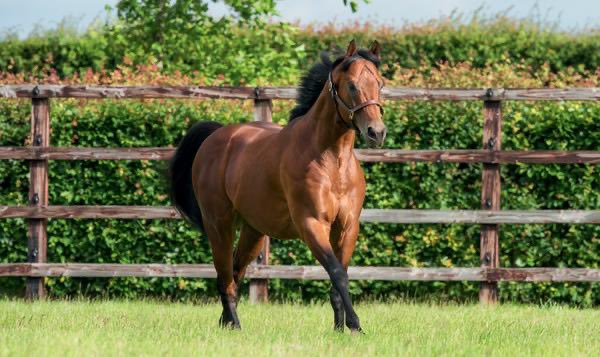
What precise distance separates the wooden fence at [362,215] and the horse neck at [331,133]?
3.10m

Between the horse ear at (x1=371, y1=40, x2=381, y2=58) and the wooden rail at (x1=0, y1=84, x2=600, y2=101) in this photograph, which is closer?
the horse ear at (x1=371, y1=40, x2=381, y2=58)

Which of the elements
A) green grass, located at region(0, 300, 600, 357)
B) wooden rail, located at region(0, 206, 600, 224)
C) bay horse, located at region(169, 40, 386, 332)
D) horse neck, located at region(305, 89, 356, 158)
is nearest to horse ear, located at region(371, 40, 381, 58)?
bay horse, located at region(169, 40, 386, 332)

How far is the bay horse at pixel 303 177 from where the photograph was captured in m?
6.98

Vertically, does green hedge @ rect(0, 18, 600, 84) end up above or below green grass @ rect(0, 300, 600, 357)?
above

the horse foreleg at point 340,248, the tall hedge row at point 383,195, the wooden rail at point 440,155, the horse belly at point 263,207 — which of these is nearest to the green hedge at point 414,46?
the tall hedge row at point 383,195

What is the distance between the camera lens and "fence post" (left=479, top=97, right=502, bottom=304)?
10.6m

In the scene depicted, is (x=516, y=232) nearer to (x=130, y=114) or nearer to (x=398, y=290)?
(x=398, y=290)

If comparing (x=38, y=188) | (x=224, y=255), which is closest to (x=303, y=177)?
(x=224, y=255)

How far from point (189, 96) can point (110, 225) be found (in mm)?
1402

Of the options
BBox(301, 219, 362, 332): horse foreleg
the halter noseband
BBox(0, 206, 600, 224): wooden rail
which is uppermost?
the halter noseband

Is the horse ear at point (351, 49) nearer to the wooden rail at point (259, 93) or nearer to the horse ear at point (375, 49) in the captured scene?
the horse ear at point (375, 49)

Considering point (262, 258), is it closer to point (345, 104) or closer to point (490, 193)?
Result: point (490, 193)

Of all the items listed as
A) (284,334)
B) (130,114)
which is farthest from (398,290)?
(284,334)

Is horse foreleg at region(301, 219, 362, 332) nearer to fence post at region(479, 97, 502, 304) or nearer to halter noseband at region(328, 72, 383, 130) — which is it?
halter noseband at region(328, 72, 383, 130)
